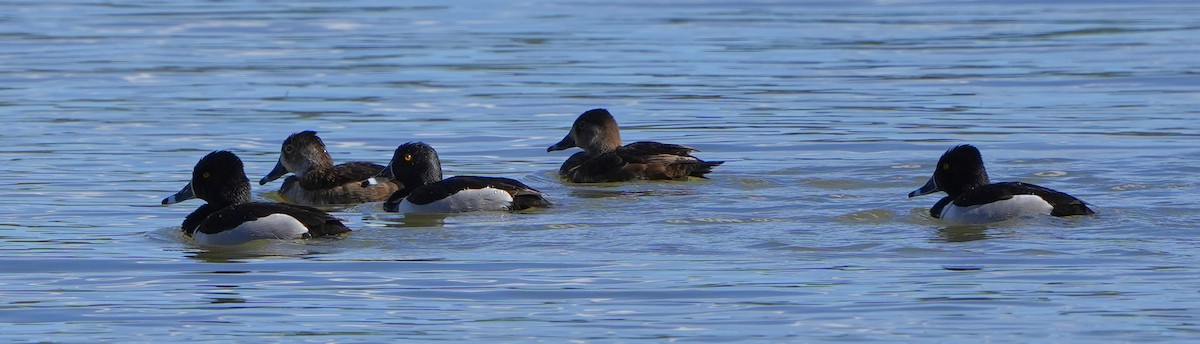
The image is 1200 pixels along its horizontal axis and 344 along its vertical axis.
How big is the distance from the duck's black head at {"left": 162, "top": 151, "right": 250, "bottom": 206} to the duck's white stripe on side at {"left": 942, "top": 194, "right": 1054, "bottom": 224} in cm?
442

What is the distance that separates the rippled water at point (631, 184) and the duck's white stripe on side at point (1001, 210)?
25cm

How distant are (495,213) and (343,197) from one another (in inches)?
71.0

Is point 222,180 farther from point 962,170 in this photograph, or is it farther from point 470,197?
point 962,170

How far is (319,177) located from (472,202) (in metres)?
1.86

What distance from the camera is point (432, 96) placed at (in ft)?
74.2

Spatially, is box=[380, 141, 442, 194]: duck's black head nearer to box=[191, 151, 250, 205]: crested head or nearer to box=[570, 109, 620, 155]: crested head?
box=[191, 151, 250, 205]: crested head

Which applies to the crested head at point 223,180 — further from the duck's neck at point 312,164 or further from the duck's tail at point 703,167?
the duck's tail at point 703,167

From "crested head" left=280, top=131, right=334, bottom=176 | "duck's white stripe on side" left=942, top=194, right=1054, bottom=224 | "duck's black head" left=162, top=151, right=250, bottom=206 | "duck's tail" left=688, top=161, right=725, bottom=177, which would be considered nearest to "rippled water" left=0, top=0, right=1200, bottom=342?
"duck's tail" left=688, top=161, right=725, bottom=177

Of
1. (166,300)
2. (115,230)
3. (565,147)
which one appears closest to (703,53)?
(565,147)

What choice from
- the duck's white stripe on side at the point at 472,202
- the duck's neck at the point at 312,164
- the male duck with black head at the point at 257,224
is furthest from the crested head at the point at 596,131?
the male duck with black head at the point at 257,224

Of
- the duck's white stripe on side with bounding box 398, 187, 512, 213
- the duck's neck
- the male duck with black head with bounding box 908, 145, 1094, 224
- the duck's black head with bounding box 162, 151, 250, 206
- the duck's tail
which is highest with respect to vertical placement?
the duck's black head with bounding box 162, 151, 250, 206

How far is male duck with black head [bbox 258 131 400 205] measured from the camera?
49.2 ft

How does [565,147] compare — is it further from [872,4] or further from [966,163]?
[872,4]

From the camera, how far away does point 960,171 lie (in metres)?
13.7
